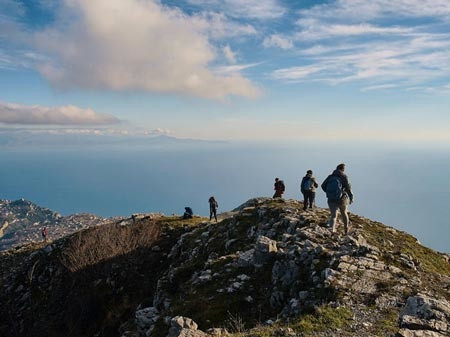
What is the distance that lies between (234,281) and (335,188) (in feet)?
28.2

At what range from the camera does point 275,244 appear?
19.9 metres

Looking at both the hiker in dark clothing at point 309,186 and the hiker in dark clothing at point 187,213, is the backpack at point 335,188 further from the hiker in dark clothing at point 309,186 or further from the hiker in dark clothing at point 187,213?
the hiker in dark clothing at point 187,213

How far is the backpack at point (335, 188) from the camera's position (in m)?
21.2

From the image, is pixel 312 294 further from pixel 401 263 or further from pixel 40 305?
pixel 40 305

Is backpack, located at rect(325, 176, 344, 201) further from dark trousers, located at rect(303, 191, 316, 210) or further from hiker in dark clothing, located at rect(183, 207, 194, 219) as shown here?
hiker in dark clothing, located at rect(183, 207, 194, 219)

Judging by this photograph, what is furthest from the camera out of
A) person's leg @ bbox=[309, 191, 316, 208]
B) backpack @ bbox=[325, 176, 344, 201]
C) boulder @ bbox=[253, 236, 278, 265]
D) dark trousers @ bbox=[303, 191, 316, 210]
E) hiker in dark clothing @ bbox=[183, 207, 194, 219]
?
hiker in dark clothing @ bbox=[183, 207, 194, 219]

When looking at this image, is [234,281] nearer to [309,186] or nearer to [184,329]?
[184,329]

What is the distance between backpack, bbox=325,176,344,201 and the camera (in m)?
21.2

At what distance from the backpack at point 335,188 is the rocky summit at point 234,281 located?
232 cm

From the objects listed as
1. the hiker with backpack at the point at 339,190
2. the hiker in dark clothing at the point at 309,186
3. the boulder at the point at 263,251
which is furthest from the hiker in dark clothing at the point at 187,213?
the boulder at the point at 263,251

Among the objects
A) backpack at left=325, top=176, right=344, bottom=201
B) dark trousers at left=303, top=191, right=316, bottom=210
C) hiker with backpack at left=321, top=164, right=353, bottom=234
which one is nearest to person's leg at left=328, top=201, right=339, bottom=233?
hiker with backpack at left=321, top=164, right=353, bottom=234

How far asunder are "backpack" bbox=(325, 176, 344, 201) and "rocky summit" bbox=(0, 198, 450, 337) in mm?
2321

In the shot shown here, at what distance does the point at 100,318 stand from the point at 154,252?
8.32 metres

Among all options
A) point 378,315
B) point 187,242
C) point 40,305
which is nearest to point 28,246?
point 40,305
